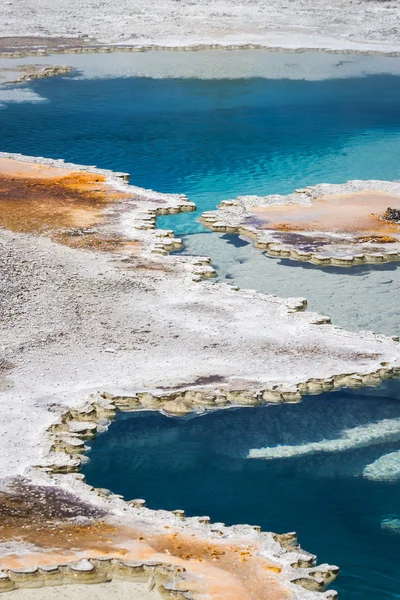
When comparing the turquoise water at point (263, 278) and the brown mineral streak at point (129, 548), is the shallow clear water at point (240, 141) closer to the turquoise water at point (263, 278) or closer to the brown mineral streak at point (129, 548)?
the turquoise water at point (263, 278)

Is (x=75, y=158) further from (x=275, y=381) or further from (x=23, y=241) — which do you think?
(x=275, y=381)

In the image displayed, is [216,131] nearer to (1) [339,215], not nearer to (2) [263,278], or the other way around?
(1) [339,215]

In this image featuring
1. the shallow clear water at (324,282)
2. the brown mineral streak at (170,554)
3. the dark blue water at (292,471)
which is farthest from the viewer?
the shallow clear water at (324,282)

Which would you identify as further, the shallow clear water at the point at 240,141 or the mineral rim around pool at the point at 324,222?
the mineral rim around pool at the point at 324,222

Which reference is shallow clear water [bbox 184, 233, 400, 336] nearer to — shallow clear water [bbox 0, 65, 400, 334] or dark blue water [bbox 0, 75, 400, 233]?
shallow clear water [bbox 0, 65, 400, 334]

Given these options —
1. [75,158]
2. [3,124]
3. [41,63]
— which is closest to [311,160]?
[75,158]

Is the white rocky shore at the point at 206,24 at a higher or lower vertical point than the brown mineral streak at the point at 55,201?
higher

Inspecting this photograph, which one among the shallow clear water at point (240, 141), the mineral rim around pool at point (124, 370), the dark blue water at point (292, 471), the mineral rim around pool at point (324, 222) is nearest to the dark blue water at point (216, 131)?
the shallow clear water at point (240, 141)

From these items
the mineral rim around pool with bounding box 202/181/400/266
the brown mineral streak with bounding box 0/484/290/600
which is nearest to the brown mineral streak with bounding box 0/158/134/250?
the mineral rim around pool with bounding box 202/181/400/266
